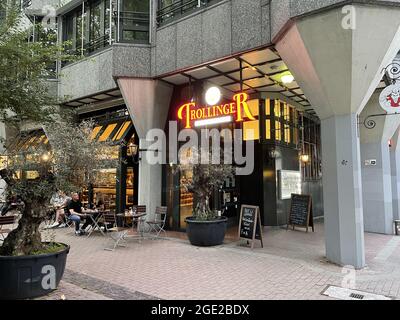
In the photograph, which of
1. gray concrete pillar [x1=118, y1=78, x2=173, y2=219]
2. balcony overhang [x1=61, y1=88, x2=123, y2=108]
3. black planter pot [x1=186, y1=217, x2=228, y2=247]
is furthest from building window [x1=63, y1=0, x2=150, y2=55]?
black planter pot [x1=186, y1=217, x2=228, y2=247]

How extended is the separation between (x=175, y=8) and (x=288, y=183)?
786cm

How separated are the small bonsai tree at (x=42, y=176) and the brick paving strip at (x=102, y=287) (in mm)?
951

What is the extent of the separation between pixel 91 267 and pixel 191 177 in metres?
3.93

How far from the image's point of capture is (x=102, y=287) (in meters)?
5.55

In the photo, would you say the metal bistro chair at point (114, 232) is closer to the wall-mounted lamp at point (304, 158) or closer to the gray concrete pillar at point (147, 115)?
the gray concrete pillar at point (147, 115)

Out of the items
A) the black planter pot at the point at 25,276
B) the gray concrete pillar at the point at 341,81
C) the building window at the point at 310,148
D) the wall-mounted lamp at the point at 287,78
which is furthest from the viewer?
the building window at the point at 310,148

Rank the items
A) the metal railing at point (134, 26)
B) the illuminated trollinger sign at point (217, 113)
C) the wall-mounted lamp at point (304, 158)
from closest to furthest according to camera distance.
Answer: the illuminated trollinger sign at point (217, 113)
the metal railing at point (134, 26)
the wall-mounted lamp at point (304, 158)

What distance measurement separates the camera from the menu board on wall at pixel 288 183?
41.2 feet

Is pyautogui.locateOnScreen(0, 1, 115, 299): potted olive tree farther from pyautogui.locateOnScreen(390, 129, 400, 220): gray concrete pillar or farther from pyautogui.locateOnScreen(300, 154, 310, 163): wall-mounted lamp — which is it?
pyautogui.locateOnScreen(300, 154, 310, 163): wall-mounted lamp

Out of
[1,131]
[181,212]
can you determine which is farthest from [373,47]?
[1,131]

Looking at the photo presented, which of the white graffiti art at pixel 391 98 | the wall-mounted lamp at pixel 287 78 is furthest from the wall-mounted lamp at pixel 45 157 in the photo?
the wall-mounted lamp at pixel 287 78

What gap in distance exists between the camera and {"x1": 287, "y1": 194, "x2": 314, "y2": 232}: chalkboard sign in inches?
436

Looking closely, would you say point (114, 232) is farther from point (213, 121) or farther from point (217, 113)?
point (217, 113)

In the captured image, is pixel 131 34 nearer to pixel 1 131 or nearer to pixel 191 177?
pixel 191 177
